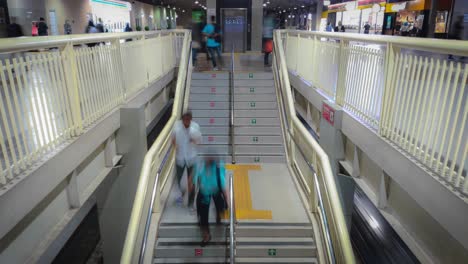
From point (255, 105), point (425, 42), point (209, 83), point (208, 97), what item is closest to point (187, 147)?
point (425, 42)

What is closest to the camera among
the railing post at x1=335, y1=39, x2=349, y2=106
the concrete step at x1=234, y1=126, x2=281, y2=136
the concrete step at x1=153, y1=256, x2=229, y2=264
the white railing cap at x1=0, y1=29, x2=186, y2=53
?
the white railing cap at x1=0, y1=29, x2=186, y2=53

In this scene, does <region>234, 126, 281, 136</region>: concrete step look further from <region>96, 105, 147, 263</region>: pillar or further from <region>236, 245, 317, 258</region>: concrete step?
<region>236, 245, 317, 258</region>: concrete step

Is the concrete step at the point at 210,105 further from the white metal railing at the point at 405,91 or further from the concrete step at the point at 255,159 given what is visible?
the white metal railing at the point at 405,91

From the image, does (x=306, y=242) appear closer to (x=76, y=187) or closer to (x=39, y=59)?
(x=76, y=187)

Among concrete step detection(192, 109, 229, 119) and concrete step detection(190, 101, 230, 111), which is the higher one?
concrete step detection(190, 101, 230, 111)

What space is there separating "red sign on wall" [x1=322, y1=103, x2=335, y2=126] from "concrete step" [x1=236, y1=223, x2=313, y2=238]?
5.52ft

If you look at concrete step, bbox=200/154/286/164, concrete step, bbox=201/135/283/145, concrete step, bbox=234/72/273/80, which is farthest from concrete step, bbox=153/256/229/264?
concrete step, bbox=234/72/273/80

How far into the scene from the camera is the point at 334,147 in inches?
221

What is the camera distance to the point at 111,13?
24.6 m

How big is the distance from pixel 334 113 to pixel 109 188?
12.9 ft

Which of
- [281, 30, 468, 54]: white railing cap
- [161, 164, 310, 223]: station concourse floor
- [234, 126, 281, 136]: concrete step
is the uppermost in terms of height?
[281, 30, 468, 54]: white railing cap

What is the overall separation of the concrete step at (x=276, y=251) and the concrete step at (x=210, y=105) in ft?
15.9

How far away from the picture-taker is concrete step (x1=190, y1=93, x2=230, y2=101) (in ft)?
31.4

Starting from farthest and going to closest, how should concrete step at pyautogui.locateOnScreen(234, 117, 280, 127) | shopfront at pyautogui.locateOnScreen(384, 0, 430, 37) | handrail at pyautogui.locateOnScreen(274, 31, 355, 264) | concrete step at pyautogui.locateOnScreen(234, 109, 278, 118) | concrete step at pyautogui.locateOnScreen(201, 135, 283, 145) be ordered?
shopfront at pyautogui.locateOnScreen(384, 0, 430, 37), concrete step at pyautogui.locateOnScreen(234, 109, 278, 118), concrete step at pyautogui.locateOnScreen(234, 117, 280, 127), concrete step at pyautogui.locateOnScreen(201, 135, 283, 145), handrail at pyautogui.locateOnScreen(274, 31, 355, 264)
